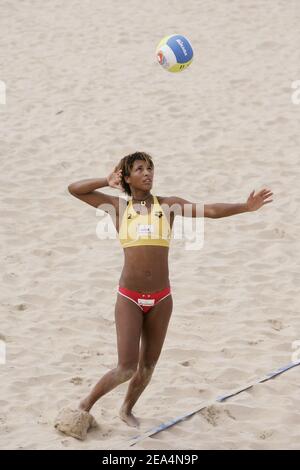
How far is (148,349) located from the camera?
4898mm

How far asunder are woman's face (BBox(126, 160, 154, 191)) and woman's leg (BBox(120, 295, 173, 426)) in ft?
2.16

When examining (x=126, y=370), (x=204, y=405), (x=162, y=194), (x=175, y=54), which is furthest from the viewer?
(x=162, y=194)

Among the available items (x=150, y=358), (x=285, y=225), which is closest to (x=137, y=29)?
(x=285, y=225)

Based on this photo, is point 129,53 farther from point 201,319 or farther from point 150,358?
point 150,358

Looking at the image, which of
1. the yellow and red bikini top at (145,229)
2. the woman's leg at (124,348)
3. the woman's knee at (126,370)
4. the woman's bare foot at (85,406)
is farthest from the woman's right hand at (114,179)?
the woman's bare foot at (85,406)

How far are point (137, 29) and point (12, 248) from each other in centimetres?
643

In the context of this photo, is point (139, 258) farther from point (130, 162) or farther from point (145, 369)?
point (145, 369)

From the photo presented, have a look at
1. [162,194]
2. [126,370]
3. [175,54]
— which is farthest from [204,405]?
[162,194]

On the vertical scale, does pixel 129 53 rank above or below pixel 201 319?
above

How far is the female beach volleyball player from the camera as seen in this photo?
4.68 meters

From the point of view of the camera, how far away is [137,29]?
520 inches

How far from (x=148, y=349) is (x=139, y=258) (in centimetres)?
56

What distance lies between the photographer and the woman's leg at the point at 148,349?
15.7 ft

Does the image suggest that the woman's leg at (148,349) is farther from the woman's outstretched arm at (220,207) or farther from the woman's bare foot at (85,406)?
the woman's outstretched arm at (220,207)
